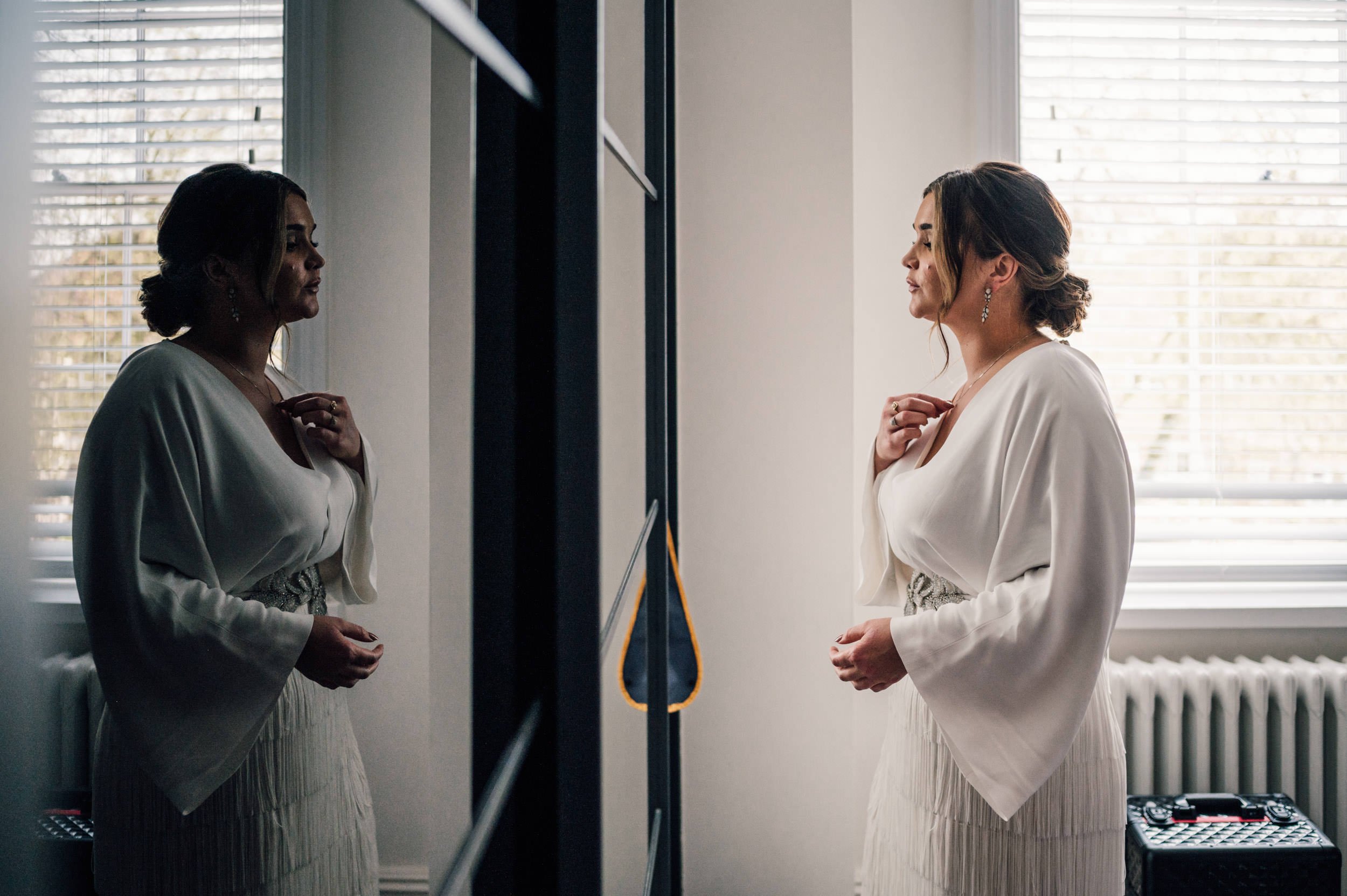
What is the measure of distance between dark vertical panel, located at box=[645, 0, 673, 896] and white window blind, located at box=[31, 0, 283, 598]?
43.2 inches

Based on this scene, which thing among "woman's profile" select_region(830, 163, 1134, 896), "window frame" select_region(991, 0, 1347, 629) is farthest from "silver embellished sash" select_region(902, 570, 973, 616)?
"window frame" select_region(991, 0, 1347, 629)

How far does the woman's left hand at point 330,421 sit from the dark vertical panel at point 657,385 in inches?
39.0

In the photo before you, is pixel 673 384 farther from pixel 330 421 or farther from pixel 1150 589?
pixel 330 421

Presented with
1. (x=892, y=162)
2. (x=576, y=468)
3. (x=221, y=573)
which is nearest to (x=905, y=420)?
(x=892, y=162)

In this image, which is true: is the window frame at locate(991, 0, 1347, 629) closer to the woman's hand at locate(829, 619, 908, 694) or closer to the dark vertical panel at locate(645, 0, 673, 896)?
the dark vertical panel at locate(645, 0, 673, 896)

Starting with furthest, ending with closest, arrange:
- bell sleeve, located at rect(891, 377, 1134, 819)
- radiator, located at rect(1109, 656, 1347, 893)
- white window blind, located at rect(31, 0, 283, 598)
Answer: radiator, located at rect(1109, 656, 1347, 893)
bell sleeve, located at rect(891, 377, 1134, 819)
white window blind, located at rect(31, 0, 283, 598)

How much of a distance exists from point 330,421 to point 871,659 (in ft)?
3.43

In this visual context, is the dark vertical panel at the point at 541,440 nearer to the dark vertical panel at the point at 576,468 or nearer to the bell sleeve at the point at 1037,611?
the dark vertical panel at the point at 576,468

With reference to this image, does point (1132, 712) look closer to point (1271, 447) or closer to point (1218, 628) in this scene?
point (1218, 628)

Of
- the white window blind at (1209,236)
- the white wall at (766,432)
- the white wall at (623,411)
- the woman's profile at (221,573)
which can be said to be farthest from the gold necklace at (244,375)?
the white window blind at (1209,236)

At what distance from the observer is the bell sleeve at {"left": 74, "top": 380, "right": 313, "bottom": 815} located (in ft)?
0.47

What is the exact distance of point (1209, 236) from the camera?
6.21 ft

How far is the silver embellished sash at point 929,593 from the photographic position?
1187 millimetres

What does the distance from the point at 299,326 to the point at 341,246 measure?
0.04 metres
